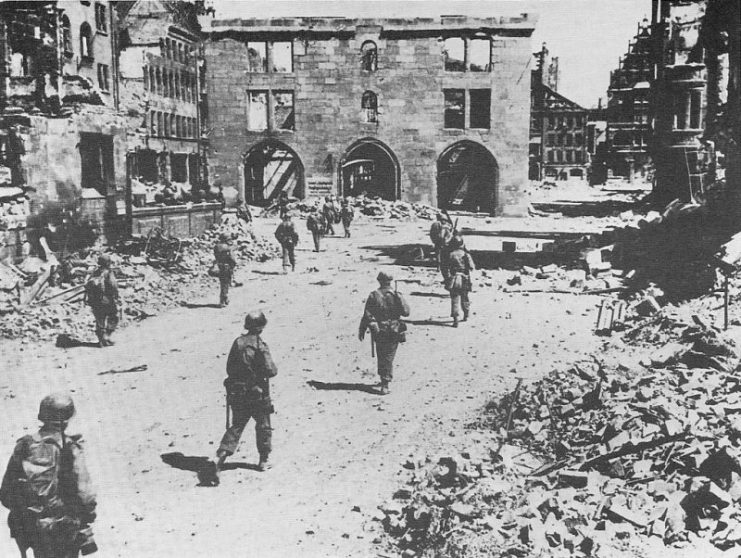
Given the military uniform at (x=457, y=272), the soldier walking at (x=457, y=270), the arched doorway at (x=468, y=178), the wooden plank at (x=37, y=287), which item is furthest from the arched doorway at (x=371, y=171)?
the military uniform at (x=457, y=272)

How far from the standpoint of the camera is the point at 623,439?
7.12m

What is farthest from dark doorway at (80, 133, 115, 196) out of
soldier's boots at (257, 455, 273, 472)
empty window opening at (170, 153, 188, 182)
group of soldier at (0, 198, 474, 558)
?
empty window opening at (170, 153, 188, 182)

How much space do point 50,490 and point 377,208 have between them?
27689 millimetres

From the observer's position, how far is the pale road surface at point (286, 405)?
650cm

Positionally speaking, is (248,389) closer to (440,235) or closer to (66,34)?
(440,235)

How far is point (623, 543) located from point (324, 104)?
98.7 feet

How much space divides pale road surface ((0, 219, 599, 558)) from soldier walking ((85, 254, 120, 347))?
381 mm

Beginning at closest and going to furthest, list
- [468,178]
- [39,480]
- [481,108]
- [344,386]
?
[39,480] → [344,386] → [481,108] → [468,178]

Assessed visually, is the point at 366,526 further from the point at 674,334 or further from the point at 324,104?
the point at 324,104

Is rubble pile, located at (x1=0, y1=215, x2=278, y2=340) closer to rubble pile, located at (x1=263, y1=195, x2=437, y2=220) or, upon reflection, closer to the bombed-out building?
rubble pile, located at (x1=263, y1=195, x2=437, y2=220)

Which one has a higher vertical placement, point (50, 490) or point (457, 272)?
point (457, 272)

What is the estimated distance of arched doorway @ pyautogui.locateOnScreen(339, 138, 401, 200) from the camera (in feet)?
112

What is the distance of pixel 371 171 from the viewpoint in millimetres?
40750

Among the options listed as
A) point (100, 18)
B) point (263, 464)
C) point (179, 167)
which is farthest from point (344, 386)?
point (179, 167)
